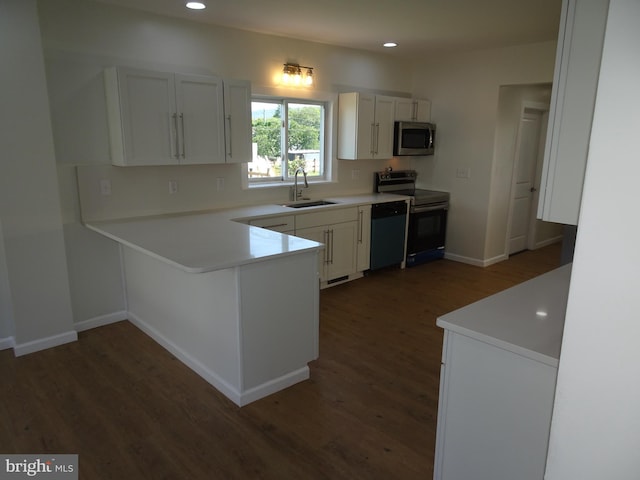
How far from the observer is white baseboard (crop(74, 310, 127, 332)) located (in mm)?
3635

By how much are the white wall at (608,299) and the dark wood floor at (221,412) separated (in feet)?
3.58

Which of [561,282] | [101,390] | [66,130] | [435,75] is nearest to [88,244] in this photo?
[66,130]

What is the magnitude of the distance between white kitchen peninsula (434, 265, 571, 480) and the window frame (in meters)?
3.17

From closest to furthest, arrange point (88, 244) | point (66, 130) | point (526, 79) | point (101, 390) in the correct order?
point (101, 390) < point (66, 130) < point (88, 244) < point (526, 79)

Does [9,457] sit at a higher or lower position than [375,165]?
lower

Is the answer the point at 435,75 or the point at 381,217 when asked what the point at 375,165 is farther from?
the point at 435,75

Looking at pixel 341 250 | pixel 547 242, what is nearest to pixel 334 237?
pixel 341 250

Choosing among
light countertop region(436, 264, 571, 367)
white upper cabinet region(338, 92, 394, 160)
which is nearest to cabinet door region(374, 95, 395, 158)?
white upper cabinet region(338, 92, 394, 160)

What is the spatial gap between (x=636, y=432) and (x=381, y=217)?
398 cm

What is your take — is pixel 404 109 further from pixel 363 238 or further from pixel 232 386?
pixel 232 386

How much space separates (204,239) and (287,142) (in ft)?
7.28

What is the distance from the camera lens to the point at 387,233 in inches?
203

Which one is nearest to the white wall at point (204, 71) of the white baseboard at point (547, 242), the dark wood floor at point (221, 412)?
the dark wood floor at point (221, 412)

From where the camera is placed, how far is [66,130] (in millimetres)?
3318
